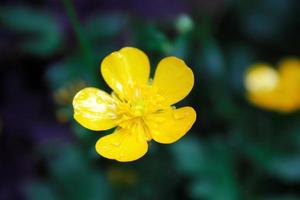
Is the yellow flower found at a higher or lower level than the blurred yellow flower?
higher

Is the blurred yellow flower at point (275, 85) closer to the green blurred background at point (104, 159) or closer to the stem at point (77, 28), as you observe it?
the green blurred background at point (104, 159)

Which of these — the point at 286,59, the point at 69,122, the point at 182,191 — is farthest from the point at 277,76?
the point at 69,122

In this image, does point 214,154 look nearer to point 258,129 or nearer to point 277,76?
point 258,129

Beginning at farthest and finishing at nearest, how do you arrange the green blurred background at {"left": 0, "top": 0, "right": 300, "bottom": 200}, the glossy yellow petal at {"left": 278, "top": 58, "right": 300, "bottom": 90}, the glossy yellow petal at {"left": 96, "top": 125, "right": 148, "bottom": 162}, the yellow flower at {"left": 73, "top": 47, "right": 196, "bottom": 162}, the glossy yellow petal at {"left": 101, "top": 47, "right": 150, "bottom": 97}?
the glossy yellow petal at {"left": 278, "top": 58, "right": 300, "bottom": 90}
the green blurred background at {"left": 0, "top": 0, "right": 300, "bottom": 200}
the glossy yellow petal at {"left": 101, "top": 47, "right": 150, "bottom": 97}
the yellow flower at {"left": 73, "top": 47, "right": 196, "bottom": 162}
the glossy yellow petal at {"left": 96, "top": 125, "right": 148, "bottom": 162}

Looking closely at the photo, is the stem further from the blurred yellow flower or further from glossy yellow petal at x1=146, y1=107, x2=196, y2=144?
the blurred yellow flower

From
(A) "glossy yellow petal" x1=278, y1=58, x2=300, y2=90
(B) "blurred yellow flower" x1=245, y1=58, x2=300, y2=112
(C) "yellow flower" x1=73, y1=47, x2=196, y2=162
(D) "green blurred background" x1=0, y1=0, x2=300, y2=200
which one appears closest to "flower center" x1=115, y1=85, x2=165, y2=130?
(C) "yellow flower" x1=73, y1=47, x2=196, y2=162

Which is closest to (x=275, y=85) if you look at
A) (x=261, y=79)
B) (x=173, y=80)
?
(x=261, y=79)

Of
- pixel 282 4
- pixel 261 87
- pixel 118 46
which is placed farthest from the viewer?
pixel 282 4
